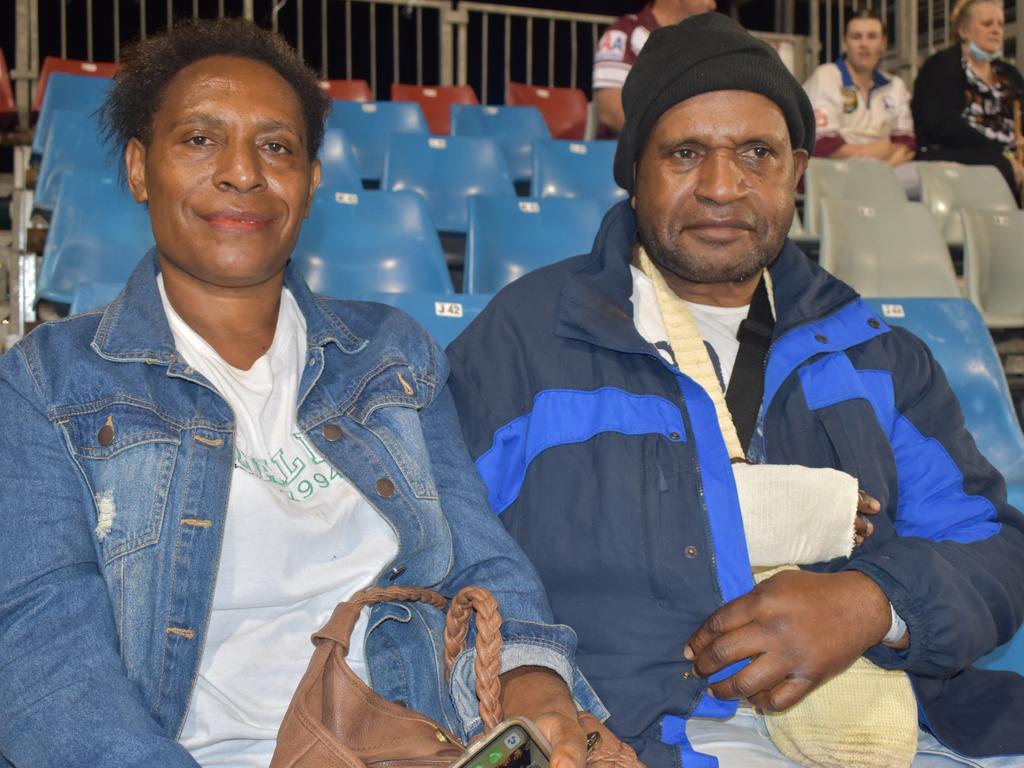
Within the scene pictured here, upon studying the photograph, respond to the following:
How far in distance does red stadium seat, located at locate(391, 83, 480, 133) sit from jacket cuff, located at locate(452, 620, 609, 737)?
5331mm

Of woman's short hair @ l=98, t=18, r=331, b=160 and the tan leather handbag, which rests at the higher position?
woman's short hair @ l=98, t=18, r=331, b=160

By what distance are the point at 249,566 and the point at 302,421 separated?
0.69 ft

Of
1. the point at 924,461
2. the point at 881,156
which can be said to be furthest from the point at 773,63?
the point at 881,156

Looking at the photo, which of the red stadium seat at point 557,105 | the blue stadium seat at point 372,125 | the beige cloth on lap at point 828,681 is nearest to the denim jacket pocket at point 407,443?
the beige cloth on lap at point 828,681

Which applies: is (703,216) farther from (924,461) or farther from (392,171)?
(392,171)

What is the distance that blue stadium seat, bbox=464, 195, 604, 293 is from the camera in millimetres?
3369

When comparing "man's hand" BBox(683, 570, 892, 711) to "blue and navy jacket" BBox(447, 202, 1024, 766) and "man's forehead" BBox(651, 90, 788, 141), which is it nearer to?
"blue and navy jacket" BBox(447, 202, 1024, 766)

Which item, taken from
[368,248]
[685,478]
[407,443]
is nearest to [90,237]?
[368,248]

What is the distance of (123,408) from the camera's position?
4.43 feet

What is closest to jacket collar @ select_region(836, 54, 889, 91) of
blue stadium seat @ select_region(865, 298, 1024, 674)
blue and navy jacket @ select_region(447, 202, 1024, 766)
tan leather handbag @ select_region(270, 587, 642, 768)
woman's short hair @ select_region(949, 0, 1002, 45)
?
woman's short hair @ select_region(949, 0, 1002, 45)

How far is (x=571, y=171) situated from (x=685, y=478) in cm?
315

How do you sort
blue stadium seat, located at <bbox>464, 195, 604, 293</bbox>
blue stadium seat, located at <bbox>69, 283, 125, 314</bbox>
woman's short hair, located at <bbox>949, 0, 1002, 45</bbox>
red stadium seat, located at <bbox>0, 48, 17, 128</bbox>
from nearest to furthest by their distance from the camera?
1. blue stadium seat, located at <bbox>69, 283, 125, 314</bbox>
2. blue stadium seat, located at <bbox>464, 195, 604, 293</bbox>
3. red stadium seat, located at <bbox>0, 48, 17, 128</bbox>
4. woman's short hair, located at <bbox>949, 0, 1002, 45</bbox>

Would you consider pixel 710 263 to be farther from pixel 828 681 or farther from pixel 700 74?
pixel 828 681

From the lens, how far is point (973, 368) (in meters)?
2.64
